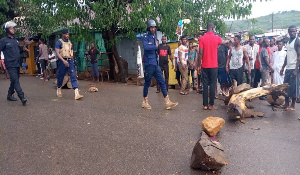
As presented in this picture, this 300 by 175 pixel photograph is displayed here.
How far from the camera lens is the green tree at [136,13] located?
9.96m

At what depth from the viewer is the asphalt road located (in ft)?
11.4

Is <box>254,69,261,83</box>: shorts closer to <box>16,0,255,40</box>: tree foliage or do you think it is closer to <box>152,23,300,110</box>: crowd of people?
<box>152,23,300,110</box>: crowd of people

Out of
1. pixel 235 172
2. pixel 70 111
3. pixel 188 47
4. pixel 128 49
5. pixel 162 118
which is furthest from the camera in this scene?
pixel 128 49

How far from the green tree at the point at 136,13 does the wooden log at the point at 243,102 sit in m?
4.20

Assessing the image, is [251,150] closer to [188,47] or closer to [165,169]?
[165,169]

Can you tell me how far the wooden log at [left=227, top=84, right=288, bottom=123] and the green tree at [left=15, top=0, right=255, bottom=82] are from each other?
4198 millimetres

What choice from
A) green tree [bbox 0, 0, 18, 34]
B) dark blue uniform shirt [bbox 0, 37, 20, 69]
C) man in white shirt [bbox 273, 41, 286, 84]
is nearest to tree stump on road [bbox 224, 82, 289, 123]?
man in white shirt [bbox 273, 41, 286, 84]

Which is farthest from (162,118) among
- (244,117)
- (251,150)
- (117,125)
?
(251,150)

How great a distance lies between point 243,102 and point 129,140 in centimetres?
269

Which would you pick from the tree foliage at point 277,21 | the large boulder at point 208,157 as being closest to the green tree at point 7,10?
the large boulder at point 208,157

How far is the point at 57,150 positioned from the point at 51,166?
0.50 meters

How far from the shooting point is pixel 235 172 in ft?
11.0

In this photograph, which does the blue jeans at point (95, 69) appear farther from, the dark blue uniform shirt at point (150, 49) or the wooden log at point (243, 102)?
the wooden log at point (243, 102)

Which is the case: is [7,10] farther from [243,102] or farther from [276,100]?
[276,100]
